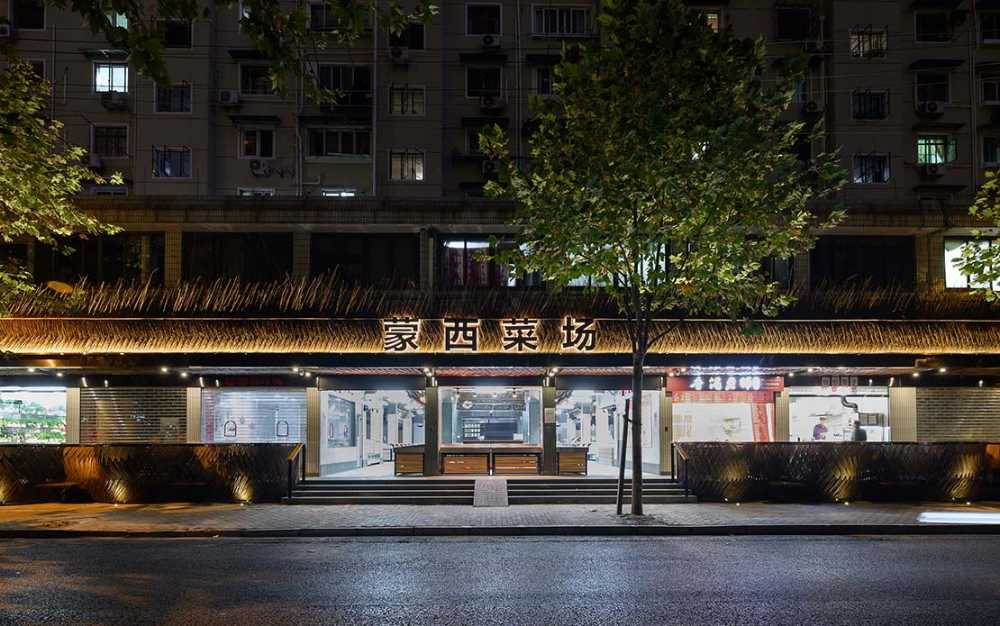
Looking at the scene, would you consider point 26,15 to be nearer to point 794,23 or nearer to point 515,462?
point 515,462

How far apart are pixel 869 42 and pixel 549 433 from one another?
27.1m

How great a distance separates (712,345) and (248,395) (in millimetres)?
12349

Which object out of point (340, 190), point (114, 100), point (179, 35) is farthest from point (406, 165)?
point (114, 100)

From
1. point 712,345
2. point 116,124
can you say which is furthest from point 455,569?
A: point 116,124

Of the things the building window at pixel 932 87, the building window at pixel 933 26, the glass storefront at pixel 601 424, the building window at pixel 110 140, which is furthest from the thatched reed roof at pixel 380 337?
the building window at pixel 933 26

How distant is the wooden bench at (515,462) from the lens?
73.9 feet

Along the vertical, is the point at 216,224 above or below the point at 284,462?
above

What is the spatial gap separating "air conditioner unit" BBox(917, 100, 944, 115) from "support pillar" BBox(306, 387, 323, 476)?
103ft

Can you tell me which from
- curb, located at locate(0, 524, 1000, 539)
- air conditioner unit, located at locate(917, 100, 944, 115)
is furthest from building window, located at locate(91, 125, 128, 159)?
air conditioner unit, located at locate(917, 100, 944, 115)

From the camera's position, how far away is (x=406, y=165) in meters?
37.8

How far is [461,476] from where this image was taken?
22438 millimetres

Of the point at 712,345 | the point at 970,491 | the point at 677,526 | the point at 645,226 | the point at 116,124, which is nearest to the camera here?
the point at 677,526

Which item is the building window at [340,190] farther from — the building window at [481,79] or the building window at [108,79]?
the building window at [108,79]

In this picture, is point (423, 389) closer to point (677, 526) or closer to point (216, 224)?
point (216, 224)
